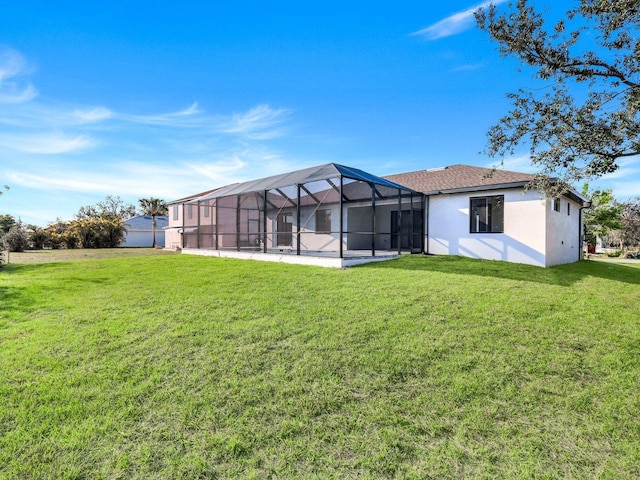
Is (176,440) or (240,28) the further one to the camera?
(240,28)

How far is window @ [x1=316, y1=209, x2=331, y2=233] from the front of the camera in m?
15.7

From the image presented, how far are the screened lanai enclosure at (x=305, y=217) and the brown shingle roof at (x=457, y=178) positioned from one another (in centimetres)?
105

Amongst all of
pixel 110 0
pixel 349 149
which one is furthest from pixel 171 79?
pixel 349 149

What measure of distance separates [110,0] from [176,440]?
11.3m

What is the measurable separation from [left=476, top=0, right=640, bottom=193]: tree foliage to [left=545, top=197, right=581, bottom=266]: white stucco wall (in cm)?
469

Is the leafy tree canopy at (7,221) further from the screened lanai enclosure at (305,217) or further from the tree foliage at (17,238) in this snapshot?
the screened lanai enclosure at (305,217)

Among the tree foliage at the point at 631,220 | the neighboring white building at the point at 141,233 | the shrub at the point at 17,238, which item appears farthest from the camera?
the neighboring white building at the point at 141,233

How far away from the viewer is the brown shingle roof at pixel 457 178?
38.5ft

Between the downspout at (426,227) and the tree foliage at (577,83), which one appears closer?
the tree foliage at (577,83)

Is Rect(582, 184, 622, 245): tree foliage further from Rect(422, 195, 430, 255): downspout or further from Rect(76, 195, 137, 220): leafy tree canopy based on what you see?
Rect(76, 195, 137, 220): leafy tree canopy

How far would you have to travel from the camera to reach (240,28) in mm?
9859

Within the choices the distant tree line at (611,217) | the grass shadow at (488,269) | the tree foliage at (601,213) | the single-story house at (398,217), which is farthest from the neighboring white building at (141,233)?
the distant tree line at (611,217)

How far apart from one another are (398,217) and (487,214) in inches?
150

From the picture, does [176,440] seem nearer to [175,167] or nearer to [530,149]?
[530,149]
